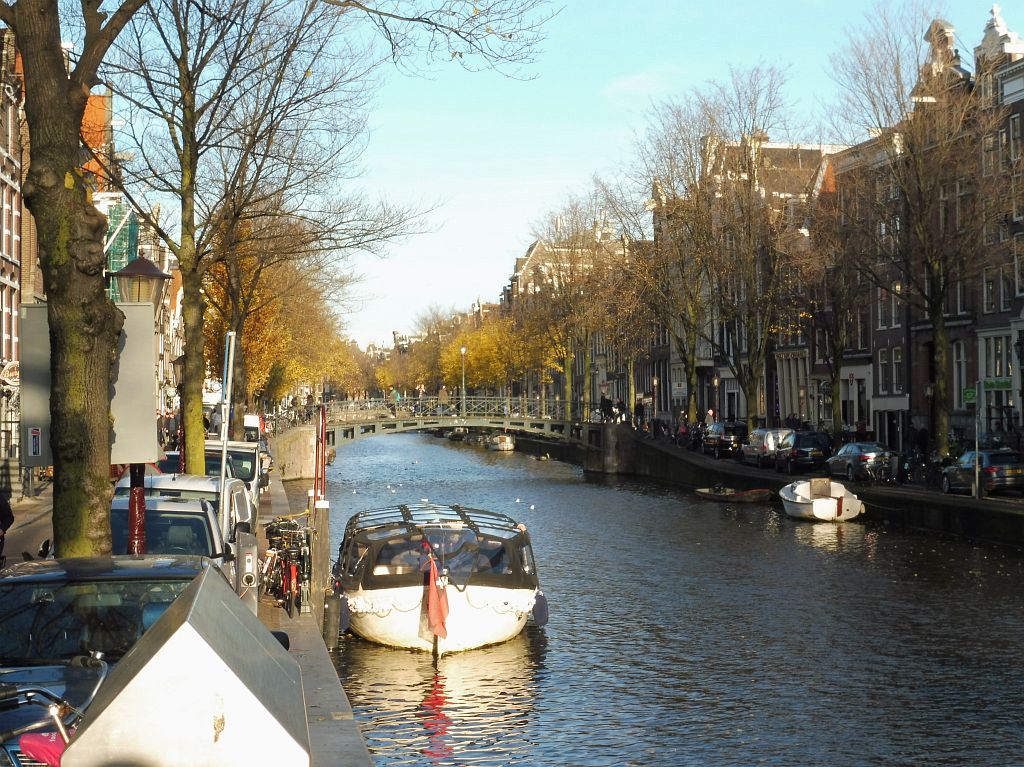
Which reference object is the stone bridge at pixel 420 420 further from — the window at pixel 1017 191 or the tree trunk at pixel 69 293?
the tree trunk at pixel 69 293

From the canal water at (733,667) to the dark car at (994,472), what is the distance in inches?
135

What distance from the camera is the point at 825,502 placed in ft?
139

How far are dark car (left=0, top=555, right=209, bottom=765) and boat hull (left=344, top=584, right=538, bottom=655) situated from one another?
1088cm

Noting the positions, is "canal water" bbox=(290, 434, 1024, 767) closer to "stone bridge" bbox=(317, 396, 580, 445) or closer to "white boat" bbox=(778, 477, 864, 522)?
"white boat" bbox=(778, 477, 864, 522)

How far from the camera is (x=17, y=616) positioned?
30.6 ft

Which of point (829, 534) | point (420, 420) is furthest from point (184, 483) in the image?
point (420, 420)

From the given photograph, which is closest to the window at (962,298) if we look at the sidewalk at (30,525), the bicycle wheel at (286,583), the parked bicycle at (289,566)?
the sidewalk at (30,525)

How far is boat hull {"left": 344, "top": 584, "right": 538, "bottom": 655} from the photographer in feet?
66.8

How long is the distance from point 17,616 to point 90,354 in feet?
11.0

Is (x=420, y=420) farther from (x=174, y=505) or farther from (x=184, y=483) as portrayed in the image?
(x=174, y=505)

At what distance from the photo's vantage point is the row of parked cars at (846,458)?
39.2 m

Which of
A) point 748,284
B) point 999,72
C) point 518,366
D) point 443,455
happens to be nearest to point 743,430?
point 748,284

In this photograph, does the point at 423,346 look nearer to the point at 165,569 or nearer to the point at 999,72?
the point at 999,72

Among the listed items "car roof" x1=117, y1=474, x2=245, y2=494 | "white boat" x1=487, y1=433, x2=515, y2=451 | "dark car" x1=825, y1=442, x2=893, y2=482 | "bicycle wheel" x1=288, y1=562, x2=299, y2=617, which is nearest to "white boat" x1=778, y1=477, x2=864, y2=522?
"dark car" x1=825, y1=442, x2=893, y2=482
